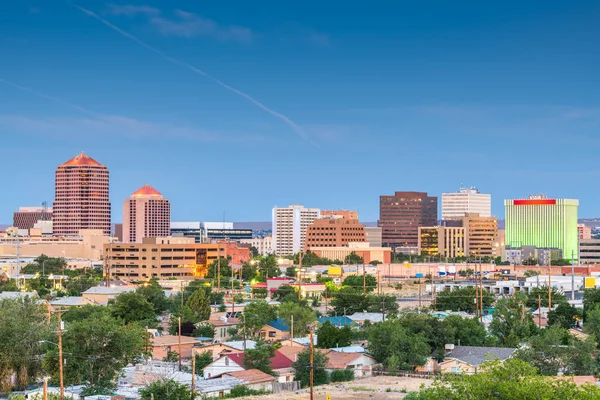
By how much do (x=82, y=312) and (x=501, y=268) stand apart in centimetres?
10861

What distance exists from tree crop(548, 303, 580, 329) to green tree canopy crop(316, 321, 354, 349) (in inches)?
692

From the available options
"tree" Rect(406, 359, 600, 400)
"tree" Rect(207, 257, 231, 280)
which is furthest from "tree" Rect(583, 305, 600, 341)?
"tree" Rect(207, 257, 231, 280)

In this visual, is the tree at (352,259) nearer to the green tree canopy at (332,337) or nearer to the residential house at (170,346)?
the green tree canopy at (332,337)

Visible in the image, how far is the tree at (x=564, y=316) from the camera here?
7194cm

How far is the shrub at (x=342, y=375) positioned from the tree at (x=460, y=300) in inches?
1423

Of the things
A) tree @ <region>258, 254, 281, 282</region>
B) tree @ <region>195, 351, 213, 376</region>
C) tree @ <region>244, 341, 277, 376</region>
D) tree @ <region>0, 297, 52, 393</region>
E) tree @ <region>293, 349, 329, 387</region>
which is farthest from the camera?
tree @ <region>258, 254, 281, 282</region>

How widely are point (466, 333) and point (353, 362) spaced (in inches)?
360

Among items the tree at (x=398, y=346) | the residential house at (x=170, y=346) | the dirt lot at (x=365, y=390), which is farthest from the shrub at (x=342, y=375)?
the residential house at (x=170, y=346)

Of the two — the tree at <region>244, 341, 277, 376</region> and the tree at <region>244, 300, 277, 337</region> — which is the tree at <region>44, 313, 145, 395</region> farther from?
the tree at <region>244, 300, 277, 337</region>

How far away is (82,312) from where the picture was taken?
7006 centimetres

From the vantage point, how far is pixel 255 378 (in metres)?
49.8

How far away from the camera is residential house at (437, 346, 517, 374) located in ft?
176

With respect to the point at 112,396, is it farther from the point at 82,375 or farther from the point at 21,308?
the point at 21,308

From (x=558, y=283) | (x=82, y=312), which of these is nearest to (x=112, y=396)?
(x=82, y=312)
